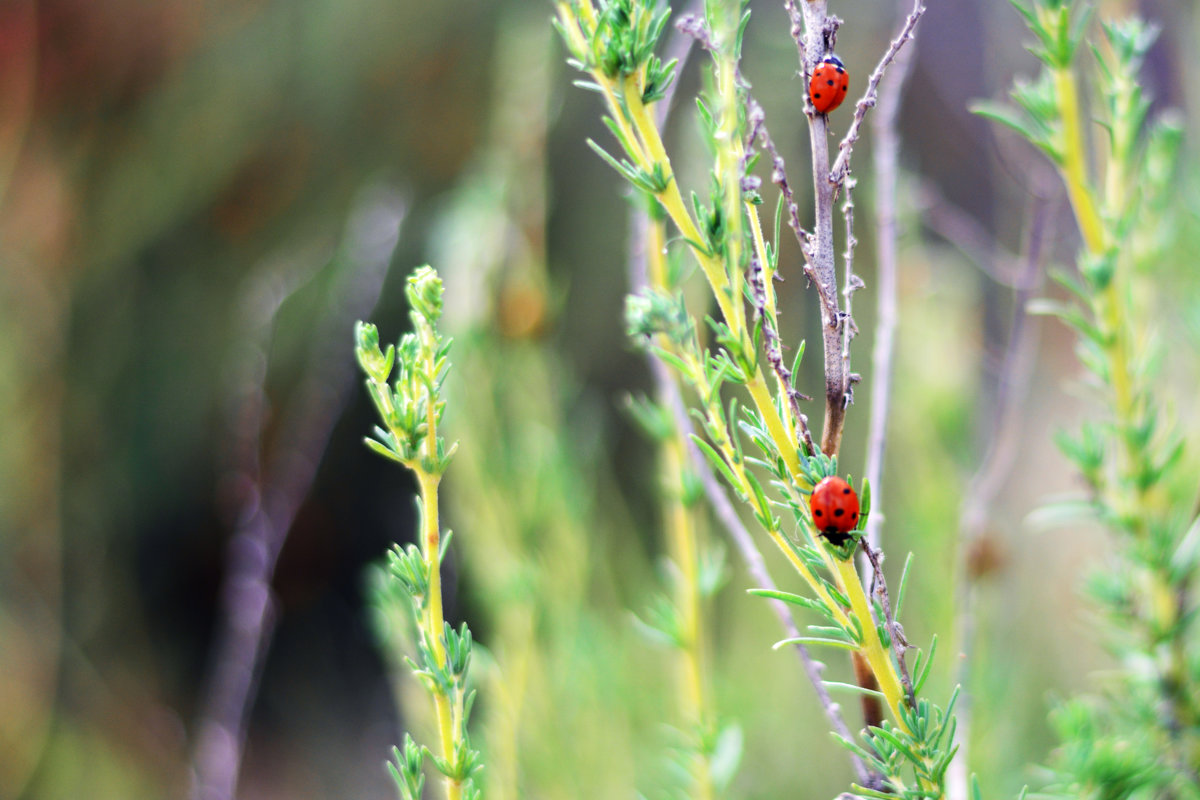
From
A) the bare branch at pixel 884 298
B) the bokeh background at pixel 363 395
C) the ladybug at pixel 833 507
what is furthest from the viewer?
the bokeh background at pixel 363 395

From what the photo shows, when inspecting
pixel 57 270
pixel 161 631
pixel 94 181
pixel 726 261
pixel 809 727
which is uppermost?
pixel 726 261

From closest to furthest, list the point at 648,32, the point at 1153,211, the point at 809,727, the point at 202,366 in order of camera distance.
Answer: the point at 648,32
the point at 1153,211
the point at 809,727
the point at 202,366

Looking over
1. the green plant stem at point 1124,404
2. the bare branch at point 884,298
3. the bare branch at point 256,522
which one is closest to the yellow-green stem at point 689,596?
the bare branch at point 884,298

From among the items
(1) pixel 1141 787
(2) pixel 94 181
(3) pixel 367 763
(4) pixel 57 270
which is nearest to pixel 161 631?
(3) pixel 367 763

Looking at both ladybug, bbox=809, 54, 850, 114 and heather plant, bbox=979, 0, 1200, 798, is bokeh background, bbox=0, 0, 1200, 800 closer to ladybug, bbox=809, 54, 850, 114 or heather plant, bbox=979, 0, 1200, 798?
heather plant, bbox=979, 0, 1200, 798

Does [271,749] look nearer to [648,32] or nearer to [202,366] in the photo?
[202,366]

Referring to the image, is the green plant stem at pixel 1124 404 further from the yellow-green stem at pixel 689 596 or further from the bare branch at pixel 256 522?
the bare branch at pixel 256 522

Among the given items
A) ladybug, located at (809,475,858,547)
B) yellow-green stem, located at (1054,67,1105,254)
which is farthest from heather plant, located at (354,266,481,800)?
yellow-green stem, located at (1054,67,1105,254)
